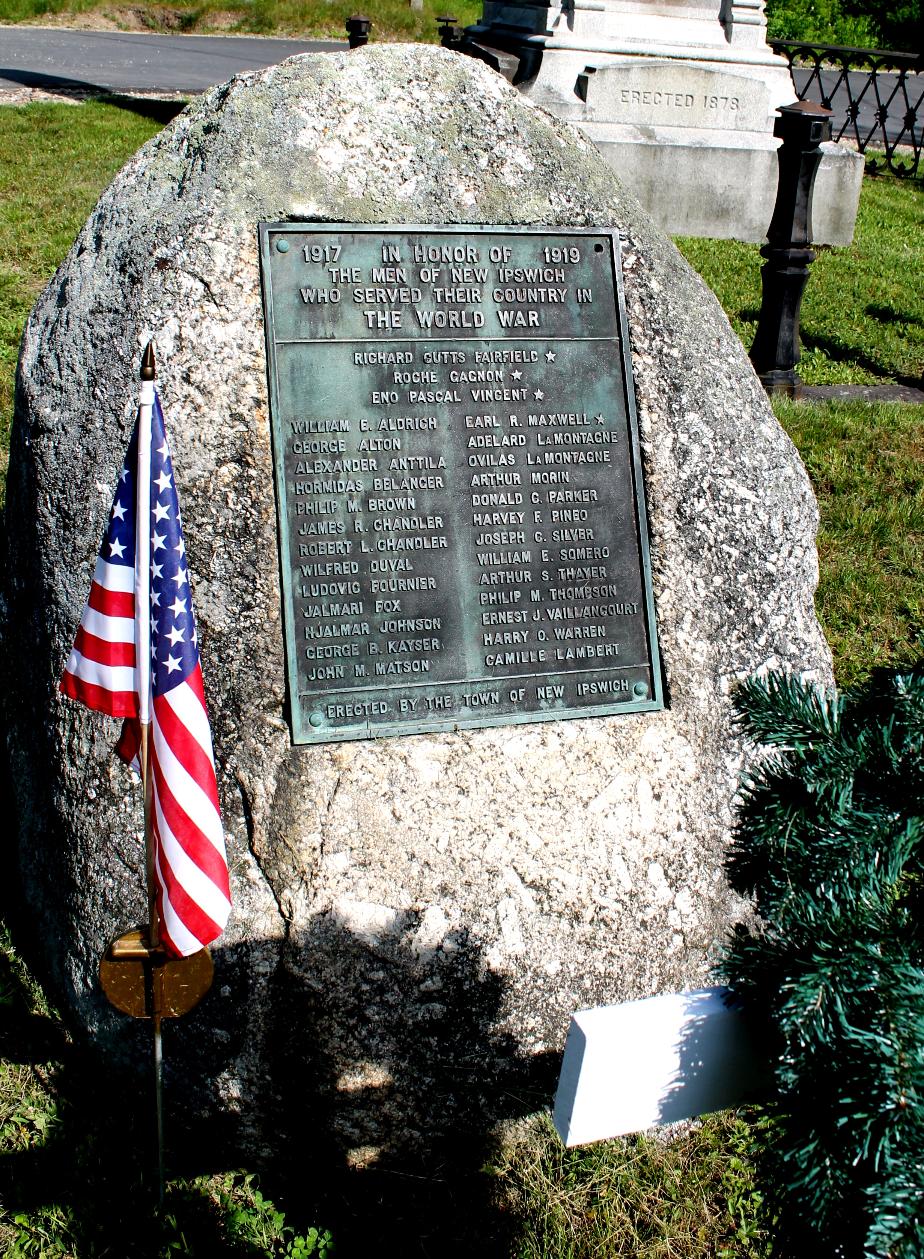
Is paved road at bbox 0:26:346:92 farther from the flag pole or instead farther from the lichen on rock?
the flag pole

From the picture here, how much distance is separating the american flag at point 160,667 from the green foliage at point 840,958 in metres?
1.08

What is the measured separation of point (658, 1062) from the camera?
72.4 inches

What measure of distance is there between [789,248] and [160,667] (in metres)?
5.74

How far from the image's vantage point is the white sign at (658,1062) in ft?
5.96

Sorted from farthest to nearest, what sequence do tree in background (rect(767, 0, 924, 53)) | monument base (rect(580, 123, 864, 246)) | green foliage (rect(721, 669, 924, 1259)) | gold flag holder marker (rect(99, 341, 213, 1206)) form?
tree in background (rect(767, 0, 924, 53)), monument base (rect(580, 123, 864, 246)), gold flag holder marker (rect(99, 341, 213, 1206)), green foliage (rect(721, 669, 924, 1259))

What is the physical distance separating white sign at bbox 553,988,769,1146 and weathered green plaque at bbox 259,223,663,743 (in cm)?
116

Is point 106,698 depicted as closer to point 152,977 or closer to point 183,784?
point 183,784

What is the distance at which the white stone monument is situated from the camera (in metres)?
10.2

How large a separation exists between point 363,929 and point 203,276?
163 centimetres

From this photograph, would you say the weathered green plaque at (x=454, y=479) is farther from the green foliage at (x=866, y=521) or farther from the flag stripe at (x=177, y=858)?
the green foliage at (x=866, y=521)

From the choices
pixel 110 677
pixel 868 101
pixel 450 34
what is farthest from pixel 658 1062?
pixel 868 101

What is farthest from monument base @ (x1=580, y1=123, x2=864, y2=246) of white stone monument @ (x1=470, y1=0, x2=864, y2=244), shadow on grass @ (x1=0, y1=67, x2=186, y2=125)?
shadow on grass @ (x1=0, y1=67, x2=186, y2=125)

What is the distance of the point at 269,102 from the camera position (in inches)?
115

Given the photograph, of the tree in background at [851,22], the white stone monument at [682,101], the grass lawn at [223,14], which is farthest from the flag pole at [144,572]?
the tree in background at [851,22]
